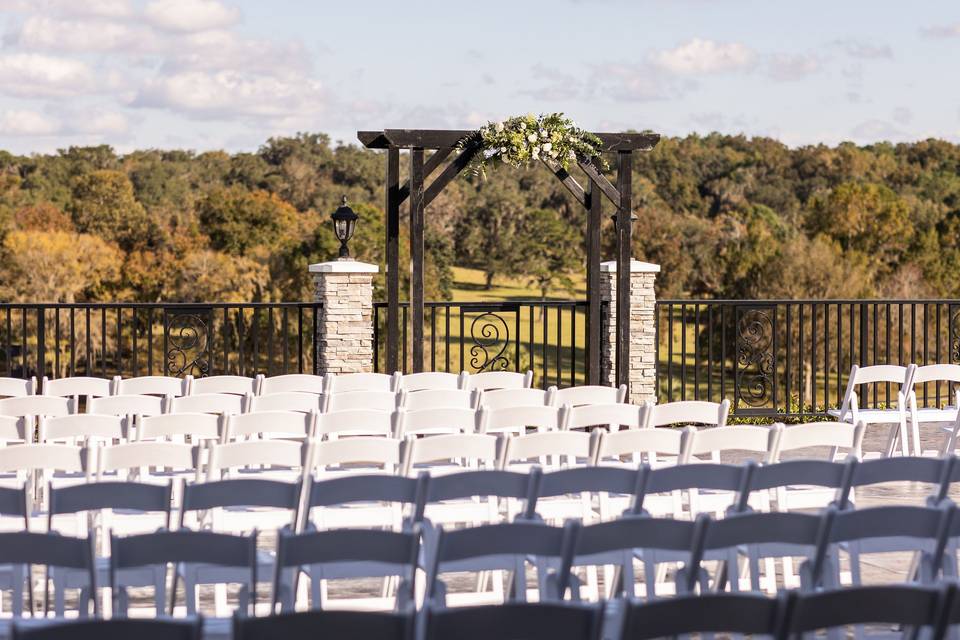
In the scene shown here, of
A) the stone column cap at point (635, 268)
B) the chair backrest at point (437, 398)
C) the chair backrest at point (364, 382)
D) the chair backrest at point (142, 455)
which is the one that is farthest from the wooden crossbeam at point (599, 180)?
the chair backrest at point (142, 455)

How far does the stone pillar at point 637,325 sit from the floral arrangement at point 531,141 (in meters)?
1.15

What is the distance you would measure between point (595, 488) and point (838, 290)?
81.4 feet

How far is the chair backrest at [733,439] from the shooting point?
5277mm

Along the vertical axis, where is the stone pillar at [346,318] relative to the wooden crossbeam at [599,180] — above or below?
below

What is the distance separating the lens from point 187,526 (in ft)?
16.6

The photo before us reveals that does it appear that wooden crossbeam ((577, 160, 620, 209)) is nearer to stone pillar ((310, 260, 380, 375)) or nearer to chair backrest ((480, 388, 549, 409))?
stone pillar ((310, 260, 380, 375))

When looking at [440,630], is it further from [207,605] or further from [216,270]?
[216,270]

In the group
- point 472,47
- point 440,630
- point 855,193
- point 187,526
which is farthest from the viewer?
point 472,47

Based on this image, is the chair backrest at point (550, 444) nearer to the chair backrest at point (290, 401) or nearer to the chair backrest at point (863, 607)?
the chair backrest at point (290, 401)

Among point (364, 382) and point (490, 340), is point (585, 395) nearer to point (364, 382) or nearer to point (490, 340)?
point (364, 382)

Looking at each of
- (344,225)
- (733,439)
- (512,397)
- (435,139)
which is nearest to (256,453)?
(733,439)

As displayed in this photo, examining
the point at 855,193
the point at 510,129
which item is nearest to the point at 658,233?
the point at 855,193

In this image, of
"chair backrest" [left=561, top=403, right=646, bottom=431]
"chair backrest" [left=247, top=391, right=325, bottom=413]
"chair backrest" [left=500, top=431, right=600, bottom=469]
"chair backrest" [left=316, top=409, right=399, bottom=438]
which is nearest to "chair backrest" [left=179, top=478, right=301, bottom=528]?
"chair backrest" [left=500, top=431, right=600, bottom=469]

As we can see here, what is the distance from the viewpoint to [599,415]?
5910mm
